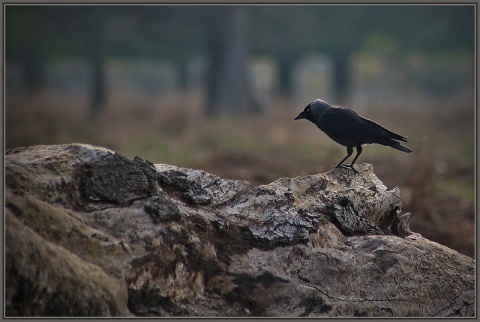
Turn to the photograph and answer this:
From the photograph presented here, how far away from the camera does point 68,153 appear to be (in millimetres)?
4633

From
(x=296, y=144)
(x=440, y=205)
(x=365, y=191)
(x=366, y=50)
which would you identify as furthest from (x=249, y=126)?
(x=366, y=50)

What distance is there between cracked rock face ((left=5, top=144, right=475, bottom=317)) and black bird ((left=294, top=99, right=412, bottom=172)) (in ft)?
3.59

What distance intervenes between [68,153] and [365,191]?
227 centimetres

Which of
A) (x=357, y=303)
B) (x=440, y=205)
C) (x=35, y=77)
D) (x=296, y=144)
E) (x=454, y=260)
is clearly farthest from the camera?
(x=35, y=77)

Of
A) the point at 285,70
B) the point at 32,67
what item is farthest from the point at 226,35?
the point at 32,67

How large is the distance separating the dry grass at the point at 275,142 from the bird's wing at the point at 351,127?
1.59 meters

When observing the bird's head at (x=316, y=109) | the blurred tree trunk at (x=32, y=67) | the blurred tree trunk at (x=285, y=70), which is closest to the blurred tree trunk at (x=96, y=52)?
the blurred tree trunk at (x=32, y=67)

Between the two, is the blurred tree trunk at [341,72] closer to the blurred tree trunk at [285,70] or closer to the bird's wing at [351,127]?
the blurred tree trunk at [285,70]

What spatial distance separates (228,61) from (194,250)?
2478 cm

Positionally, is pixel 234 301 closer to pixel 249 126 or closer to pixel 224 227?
pixel 224 227

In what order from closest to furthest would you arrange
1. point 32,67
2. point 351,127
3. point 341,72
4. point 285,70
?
point 351,127 < point 32,67 < point 341,72 < point 285,70

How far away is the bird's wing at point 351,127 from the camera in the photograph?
6.21 metres

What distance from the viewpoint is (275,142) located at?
59.8 ft

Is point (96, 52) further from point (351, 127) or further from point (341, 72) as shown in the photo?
point (351, 127)
